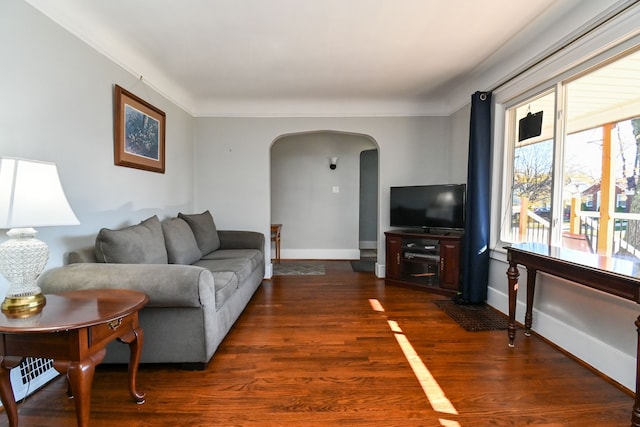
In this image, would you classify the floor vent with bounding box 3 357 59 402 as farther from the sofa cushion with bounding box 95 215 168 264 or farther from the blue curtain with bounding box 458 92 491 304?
the blue curtain with bounding box 458 92 491 304

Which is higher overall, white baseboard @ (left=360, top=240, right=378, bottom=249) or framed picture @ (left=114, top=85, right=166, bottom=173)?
framed picture @ (left=114, top=85, right=166, bottom=173)

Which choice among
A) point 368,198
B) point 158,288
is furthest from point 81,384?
point 368,198

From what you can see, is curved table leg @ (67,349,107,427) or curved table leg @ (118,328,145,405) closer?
curved table leg @ (67,349,107,427)

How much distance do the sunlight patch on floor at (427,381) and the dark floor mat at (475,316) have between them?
0.67m

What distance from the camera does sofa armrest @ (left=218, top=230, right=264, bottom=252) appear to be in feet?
12.5

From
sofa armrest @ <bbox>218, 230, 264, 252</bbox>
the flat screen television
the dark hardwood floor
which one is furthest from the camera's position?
sofa armrest @ <bbox>218, 230, 264, 252</bbox>

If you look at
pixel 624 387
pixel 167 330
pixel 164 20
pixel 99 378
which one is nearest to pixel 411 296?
pixel 624 387

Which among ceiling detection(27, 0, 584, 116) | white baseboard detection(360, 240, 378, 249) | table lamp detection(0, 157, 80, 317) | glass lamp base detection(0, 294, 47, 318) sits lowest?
white baseboard detection(360, 240, 378, 249)

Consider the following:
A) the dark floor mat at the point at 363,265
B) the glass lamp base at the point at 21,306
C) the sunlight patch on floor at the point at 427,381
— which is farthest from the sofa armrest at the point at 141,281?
the dark floor mat at the point at 363,265

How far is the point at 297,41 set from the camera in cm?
256

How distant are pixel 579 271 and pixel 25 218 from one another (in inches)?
110

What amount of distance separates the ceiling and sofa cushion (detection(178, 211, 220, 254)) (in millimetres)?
1454

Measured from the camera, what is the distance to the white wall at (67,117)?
1685 mm

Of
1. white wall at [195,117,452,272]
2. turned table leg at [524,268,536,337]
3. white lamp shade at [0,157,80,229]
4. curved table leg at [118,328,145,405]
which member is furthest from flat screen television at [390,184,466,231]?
white lamp shade at [0,157,80,229]
